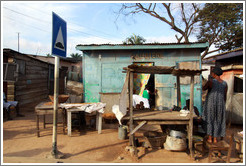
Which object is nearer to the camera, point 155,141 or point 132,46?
point 155,141

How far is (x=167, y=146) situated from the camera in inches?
177

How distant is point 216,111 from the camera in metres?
4.28

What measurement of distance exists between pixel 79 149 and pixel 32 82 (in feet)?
30.2

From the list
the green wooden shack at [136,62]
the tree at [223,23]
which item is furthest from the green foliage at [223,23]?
the green wooden shack at [136,62]

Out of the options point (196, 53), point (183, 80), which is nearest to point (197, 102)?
point (183, 80)

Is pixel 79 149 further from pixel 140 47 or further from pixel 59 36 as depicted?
pixel 140 47

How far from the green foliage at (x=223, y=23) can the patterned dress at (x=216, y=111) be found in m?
11.4

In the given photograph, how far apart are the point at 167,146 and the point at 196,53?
5.03 m

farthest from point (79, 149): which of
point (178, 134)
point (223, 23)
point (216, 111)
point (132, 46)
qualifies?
point (223, 23)

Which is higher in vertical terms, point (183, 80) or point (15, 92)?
point (183, 80)

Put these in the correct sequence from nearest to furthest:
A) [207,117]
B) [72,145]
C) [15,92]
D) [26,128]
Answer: [207,117] < [72,145] < [26,128] < [15,92]

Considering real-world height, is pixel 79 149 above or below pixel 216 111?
below

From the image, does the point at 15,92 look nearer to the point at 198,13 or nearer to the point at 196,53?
the point at 196,53

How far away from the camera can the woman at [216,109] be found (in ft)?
13.9
